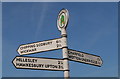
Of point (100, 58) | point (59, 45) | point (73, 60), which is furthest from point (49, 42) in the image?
point (100, 58)

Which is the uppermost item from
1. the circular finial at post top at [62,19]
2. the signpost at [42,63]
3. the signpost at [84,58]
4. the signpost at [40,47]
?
the circular finial at post top at [62,19]

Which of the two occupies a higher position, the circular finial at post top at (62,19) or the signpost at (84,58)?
the circular finial at post top at (62,19)

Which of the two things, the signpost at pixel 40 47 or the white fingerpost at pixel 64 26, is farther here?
the signpost at pixel 40 47

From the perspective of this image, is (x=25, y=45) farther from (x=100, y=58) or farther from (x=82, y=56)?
(x=100, y=58)

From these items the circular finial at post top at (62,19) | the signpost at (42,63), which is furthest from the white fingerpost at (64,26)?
the signpost at (42,63)

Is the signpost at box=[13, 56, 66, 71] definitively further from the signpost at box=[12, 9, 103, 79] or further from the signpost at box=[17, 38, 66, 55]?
the signpost at box=[17, 38, 66, 55]

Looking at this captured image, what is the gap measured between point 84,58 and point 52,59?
Result: 1017mm

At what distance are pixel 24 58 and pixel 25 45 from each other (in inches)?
19.2

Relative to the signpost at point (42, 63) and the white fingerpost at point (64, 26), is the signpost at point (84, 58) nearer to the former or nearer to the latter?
the white fingerpost at point (64, 26)

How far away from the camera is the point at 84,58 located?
311 inches

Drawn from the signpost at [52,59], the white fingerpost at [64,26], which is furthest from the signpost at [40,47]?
the white fingerpost at [64,26]

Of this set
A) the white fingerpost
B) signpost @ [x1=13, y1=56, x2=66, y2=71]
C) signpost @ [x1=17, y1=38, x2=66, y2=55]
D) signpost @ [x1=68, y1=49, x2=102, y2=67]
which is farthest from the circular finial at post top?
signpost @ [x1=13, y1=56, x2=66, y2=71]

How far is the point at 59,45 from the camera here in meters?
7.49

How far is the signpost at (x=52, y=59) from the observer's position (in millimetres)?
7297
